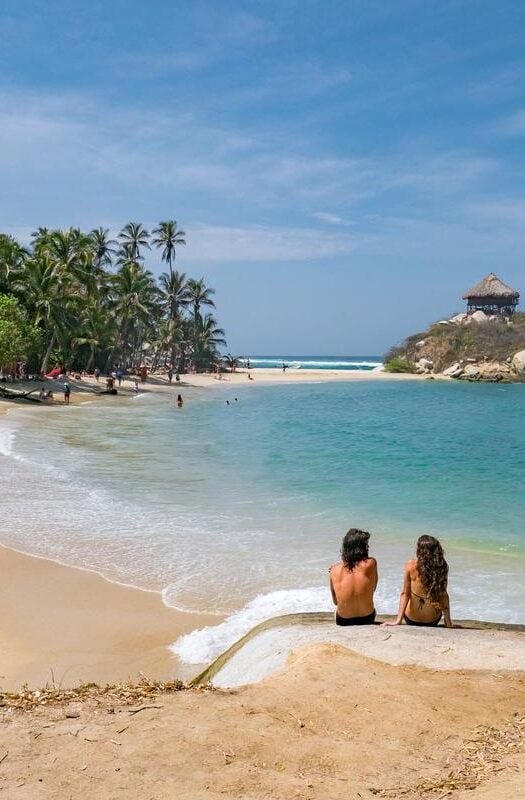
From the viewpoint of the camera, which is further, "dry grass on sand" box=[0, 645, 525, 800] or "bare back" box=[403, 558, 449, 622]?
"bare back" box=[403, 558, 449, 622]

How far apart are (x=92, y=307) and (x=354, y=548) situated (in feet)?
183

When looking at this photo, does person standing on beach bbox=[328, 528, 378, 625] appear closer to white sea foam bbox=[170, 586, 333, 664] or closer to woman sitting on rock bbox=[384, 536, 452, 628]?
woman sitting on rock bbox=[384, 536, 452, 628]

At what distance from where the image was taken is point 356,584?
20.0 feet

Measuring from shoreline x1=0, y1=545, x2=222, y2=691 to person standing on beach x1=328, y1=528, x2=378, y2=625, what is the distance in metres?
2.01

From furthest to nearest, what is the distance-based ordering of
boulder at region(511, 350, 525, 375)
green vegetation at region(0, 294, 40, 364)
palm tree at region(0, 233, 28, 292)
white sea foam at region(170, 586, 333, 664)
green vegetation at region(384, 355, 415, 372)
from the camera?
green vegetation at region(384, 355, 415, 372)
boulder at region(511, 350, 525, 375)
palm tree at region(0, 233, 28, 292)
green vegetation at region(0, 294, 40, 364)
white sea foam at region(170, 586, 333, 664)

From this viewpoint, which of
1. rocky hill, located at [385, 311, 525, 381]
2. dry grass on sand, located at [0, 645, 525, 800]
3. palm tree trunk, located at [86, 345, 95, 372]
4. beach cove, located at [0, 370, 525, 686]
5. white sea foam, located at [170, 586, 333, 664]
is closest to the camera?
dry grass on sand, located at [0, 645, 525, 800]

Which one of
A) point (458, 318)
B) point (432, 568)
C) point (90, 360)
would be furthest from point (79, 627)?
point (458, 318)

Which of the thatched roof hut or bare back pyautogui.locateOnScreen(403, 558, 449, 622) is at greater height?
the thatched roof hut

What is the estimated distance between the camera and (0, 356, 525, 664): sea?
383 inches

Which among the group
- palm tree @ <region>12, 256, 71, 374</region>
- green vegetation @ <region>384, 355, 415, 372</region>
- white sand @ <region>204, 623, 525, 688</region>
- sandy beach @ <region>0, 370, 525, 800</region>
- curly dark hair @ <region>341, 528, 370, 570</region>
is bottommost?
white sand @ <region>204, 623, 525, 688</region>

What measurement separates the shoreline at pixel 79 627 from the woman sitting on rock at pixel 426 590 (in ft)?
8.13

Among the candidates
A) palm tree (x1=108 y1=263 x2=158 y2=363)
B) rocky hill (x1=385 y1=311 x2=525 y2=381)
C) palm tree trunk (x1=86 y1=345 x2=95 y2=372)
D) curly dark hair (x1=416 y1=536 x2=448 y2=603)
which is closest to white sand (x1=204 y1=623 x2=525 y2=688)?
curly dark hair (x1=416 y1=536 x2=448 y2=603)

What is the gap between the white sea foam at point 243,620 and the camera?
7461 millimetres

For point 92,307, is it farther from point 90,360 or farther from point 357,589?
point 357,589
